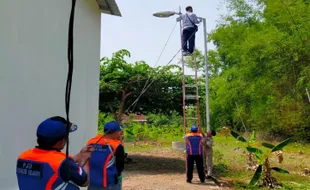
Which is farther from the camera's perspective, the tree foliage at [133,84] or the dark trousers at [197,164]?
the tree foliage at [133,84]

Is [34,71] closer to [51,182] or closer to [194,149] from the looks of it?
[51,182]

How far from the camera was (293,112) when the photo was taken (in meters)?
15.5

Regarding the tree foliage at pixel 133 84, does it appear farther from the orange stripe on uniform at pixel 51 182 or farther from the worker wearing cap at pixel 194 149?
the orange stripe on uniform at pixel 51 182

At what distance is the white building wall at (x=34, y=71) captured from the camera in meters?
4.06

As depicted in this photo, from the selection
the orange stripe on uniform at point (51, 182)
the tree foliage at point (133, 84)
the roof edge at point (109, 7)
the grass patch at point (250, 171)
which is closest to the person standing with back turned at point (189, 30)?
the tree foliage at point (133, 84)

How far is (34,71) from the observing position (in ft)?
15.4

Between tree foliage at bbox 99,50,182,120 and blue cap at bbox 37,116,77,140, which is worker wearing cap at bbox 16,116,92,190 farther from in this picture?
tree foliage at bbox 99,50,182,120

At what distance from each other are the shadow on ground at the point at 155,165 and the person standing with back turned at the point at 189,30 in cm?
462

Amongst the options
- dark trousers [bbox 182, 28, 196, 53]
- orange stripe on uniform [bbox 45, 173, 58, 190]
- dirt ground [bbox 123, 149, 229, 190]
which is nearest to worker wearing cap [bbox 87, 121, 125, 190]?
orange stripe on uniform [bbox 45, 173, 58, 190]

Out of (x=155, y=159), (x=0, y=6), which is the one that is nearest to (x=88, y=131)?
(x=0, y=6)

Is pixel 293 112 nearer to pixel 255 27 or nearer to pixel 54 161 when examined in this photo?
pixel 255 27

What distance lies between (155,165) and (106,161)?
33.5 ft

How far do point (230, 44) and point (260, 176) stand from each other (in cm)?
1171

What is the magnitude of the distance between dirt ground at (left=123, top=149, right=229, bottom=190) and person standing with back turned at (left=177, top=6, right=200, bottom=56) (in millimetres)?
3821
